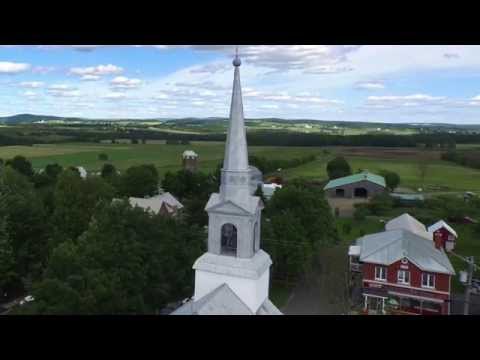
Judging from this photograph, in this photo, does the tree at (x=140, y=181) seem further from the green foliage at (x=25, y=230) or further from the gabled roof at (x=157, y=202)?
the green foliage at (x=25, y=230)

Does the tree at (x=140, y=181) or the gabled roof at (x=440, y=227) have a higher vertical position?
the tree at (x=140, y=181)

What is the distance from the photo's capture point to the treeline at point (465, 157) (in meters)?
16.7

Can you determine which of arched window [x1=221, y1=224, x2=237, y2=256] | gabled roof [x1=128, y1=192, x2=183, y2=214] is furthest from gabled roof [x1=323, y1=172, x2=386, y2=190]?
arched window [x1=221, y1=224, x2=237, y2=256]

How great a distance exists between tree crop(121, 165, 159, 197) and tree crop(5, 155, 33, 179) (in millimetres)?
5460

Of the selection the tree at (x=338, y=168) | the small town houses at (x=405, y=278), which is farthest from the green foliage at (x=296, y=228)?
the tree at (x=338, y=168)

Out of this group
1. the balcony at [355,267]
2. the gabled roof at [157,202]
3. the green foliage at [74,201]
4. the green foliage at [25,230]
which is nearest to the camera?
the green foliage at [25,230]

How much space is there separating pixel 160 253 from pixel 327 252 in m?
7.82

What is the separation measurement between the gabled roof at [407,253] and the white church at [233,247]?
6.70 meters

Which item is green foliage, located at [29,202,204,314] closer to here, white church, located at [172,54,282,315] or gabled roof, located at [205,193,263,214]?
white church, located at [172,54,282,315]

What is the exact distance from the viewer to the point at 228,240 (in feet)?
24.2

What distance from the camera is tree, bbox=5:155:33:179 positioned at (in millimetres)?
20397

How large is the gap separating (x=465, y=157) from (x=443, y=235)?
12.1ft

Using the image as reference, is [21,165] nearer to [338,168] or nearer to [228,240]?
[338,168]

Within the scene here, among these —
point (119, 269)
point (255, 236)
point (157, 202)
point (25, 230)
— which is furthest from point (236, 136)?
point (157, 202)
